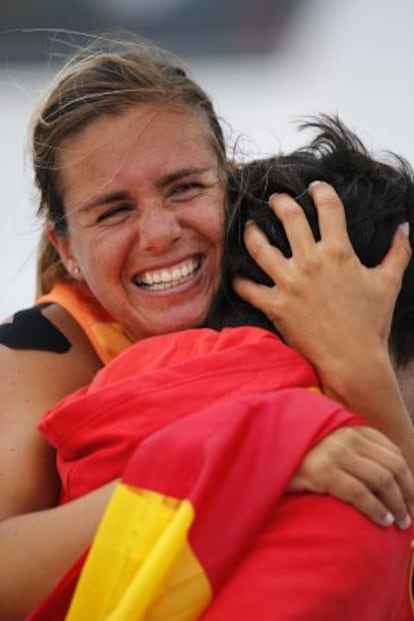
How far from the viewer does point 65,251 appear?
1.66m

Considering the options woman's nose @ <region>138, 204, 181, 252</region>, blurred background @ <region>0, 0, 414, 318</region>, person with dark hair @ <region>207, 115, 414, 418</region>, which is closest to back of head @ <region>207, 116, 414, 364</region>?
person with dark hair @ <region>207, 115, 414, 418</region>

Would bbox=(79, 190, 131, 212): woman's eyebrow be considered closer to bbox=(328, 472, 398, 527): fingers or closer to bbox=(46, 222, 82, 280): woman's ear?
bbox=(46, 222, 82, 280): woman's ear

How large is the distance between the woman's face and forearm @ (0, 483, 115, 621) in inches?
15.6

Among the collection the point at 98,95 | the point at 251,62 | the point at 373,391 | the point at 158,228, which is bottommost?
the point at 251,62

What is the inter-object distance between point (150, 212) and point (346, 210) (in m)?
0.30

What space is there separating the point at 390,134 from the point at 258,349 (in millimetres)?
2034

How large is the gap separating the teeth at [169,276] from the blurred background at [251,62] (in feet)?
4.13

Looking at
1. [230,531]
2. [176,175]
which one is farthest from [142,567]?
[176,175]

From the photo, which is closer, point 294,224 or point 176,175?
point 294,224

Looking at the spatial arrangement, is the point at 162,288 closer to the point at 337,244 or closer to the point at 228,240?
the point at 228,240

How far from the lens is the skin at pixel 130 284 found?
3.86ft

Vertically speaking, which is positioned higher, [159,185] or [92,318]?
[159,185]

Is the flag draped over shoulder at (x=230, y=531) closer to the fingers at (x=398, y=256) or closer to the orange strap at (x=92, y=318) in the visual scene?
the fingers at (x=398, y=256)

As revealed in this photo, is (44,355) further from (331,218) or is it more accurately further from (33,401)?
(331,218)
